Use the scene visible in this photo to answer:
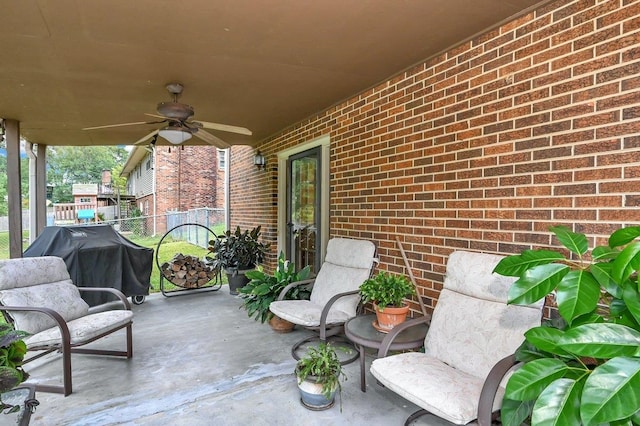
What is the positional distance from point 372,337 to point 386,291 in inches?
14.7

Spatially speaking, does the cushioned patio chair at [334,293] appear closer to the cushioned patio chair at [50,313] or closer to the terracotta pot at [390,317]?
the terracotta pot at [390,317]

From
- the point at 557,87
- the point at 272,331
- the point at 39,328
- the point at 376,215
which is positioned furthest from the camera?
the point at 272,331

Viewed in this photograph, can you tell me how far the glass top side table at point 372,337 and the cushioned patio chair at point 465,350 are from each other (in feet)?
0.29

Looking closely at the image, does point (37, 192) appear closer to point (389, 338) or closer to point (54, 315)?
point (54, 315)

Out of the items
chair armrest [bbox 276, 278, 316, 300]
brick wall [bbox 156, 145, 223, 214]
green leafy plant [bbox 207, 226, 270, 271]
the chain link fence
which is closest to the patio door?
green leafy plant [bbox 207, 226, 270, 271]

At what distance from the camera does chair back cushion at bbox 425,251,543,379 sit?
2.03 m

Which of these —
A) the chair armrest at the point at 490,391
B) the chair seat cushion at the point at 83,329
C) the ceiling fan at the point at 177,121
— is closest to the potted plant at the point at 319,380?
the chair armrest at the point at 490,391

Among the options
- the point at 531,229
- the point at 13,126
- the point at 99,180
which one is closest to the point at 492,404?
the point at 531,229

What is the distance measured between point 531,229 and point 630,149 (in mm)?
653

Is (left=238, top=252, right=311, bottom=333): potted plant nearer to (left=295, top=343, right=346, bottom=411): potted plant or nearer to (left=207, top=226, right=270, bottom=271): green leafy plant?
(left=295, top=343, right=346, bottom=411): potted plant

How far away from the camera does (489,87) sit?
244cm

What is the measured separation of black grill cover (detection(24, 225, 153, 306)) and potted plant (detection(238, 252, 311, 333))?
1775 millimetres

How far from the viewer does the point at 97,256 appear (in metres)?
4.38

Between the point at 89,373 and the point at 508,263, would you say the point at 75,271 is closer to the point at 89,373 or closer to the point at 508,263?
the point at 89,373
